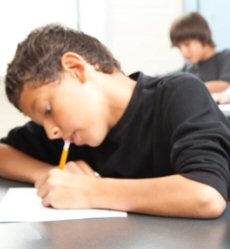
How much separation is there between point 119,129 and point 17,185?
243mm

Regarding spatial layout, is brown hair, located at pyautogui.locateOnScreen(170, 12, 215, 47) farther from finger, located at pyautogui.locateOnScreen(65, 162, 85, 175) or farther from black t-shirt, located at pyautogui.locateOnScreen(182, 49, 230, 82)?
finger, located at pyautogui.locateOnScreen(65, 162, 85, 175)

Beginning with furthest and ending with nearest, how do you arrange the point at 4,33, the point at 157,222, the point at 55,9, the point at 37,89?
the point at 55,9 → the point at 4,33 → the point at 37,89 → the point at 157,222

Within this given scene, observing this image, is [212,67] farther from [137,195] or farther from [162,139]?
[137,195]

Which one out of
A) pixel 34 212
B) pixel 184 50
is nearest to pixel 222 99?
pixel 184 50

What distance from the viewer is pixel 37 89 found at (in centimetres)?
77

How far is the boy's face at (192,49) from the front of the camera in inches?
105

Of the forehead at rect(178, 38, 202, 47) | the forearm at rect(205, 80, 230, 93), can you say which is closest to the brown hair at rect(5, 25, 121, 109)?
the forearm at rect(205, 80, 230, 93)

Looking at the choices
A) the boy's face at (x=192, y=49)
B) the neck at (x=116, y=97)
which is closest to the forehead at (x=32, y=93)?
the neck at (x=116, y=97)

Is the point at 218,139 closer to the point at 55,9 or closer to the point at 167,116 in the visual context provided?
the point at 167,116

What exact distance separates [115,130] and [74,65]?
0.51ft

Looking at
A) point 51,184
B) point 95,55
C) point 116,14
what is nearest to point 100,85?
point 95,55

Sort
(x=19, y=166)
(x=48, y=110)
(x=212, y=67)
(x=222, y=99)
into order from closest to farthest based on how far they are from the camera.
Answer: (x=48, y=110) < (x=19, y=166) < (x=222, y=99) < (x=212, y=67)

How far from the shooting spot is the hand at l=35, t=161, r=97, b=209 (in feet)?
2.23

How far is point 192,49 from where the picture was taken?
2689mm
